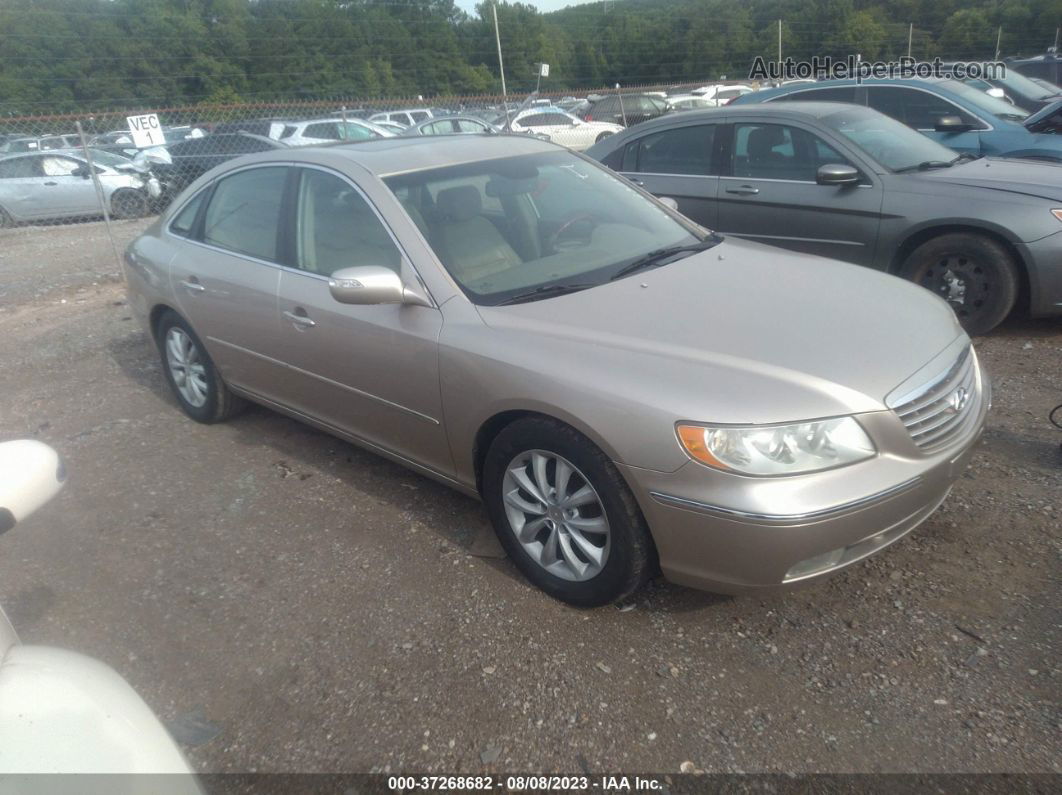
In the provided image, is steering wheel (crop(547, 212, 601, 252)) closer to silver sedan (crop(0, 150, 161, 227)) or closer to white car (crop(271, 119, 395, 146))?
silver sedan (crop(0, 150, 161, 227))

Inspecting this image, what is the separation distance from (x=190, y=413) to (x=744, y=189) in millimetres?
4161

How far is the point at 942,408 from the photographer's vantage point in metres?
2.82

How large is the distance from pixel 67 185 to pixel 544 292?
46.3 feet

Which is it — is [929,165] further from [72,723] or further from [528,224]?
[72,723]

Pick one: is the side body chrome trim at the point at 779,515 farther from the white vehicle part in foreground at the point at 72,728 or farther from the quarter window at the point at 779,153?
the quarter window at the point at 779,153

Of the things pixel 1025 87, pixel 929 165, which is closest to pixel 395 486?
pixel 929 165

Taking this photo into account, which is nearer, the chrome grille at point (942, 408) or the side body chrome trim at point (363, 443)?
the chrome grille at point (942, 408)

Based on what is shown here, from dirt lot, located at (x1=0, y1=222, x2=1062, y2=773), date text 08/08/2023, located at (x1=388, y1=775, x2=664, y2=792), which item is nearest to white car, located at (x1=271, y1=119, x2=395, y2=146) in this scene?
dirt lot, located at (x1=0, y1=222, x2=1062, y2=773)

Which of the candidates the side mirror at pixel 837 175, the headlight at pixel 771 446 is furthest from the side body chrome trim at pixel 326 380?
the side mirror at pixel 837 175

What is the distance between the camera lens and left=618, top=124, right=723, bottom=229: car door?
21.1 feet

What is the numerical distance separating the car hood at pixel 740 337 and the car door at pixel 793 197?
2.36 metres

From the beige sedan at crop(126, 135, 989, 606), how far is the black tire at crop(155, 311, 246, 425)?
0.19 meters

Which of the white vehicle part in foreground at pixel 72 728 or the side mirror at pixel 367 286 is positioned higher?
the side mirror at pixel 367 286

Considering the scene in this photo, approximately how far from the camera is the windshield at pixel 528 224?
3393 millimetres
